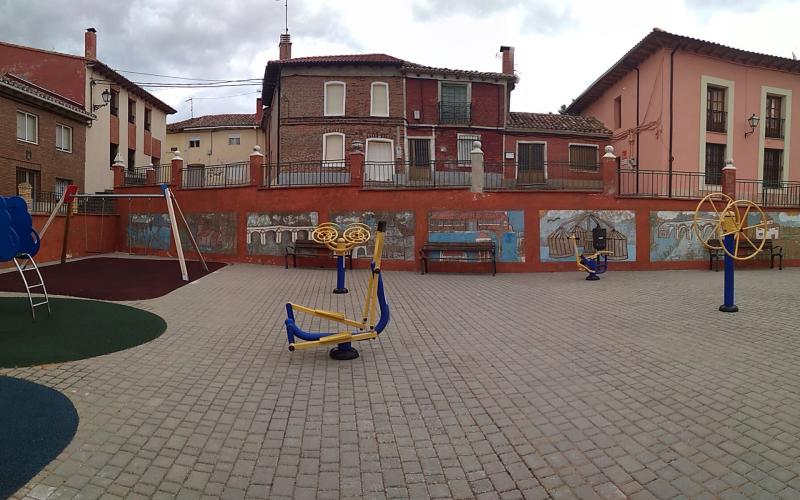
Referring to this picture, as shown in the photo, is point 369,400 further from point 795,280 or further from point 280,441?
point 795,280

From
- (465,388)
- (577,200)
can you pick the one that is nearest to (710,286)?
(577,200)

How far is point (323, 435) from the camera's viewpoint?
3486 mm

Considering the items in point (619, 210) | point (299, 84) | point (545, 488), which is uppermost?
point (299, 84)

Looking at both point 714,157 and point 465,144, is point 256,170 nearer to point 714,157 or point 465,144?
point 465,144

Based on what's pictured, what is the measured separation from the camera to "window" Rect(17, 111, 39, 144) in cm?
1973

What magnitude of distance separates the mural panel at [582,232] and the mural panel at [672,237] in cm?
78

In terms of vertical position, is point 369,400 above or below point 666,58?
below

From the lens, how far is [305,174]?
1692 cm

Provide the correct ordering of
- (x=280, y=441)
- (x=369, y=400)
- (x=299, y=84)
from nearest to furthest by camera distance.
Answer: (x=280, y=441) → (x=369, y=400) → (x=299, y=84)

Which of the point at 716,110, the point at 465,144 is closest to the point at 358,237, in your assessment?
the point at 465,144

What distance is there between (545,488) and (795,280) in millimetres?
14244

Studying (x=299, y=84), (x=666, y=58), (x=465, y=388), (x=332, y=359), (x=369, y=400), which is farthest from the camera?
(x=299, y=84)

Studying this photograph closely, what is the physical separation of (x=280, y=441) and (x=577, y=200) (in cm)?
1366

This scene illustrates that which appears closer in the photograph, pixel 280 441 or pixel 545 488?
pixel 545 488
